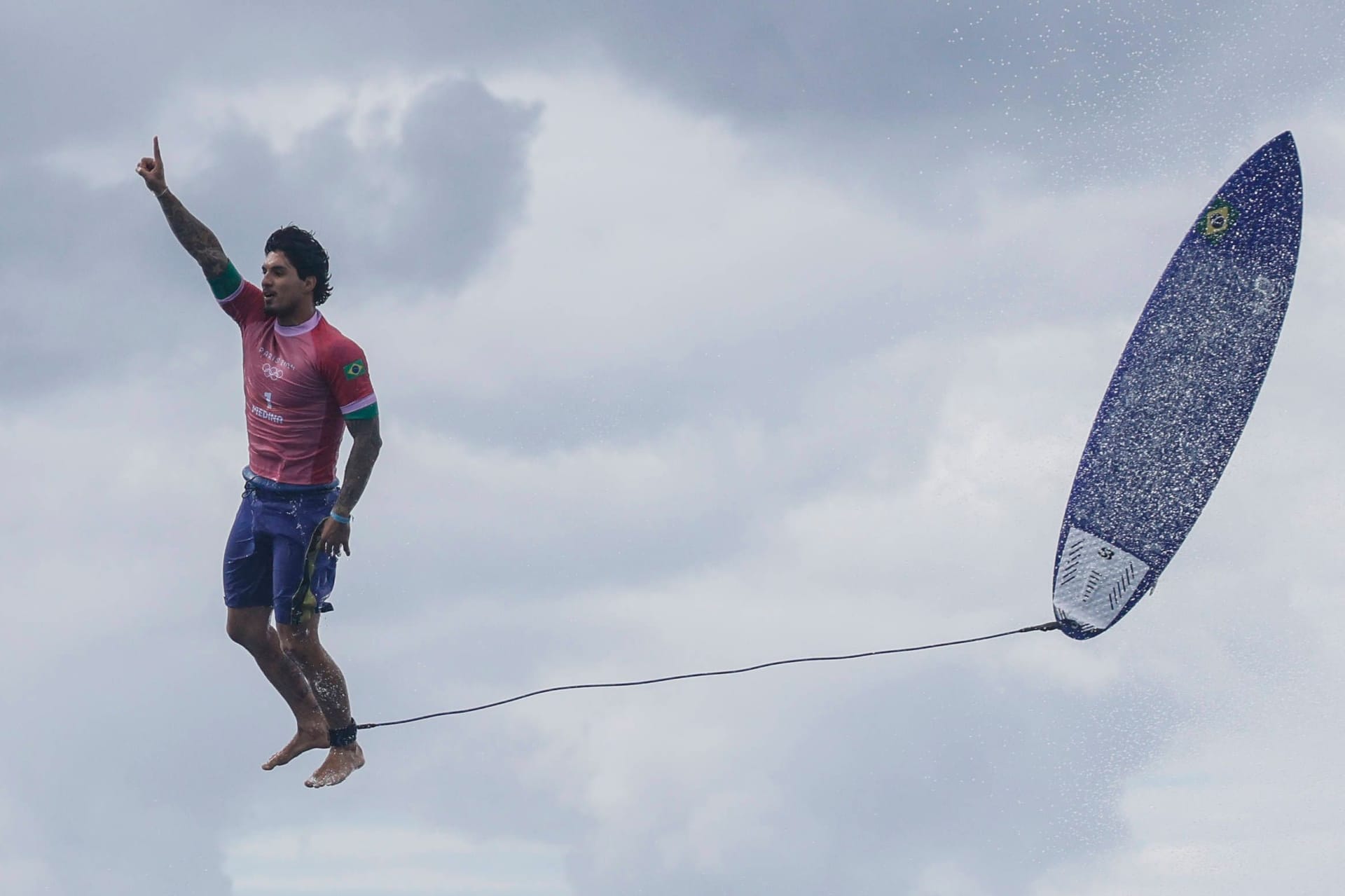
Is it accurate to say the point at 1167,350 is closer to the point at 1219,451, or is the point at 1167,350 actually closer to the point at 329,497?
the point at 1219,451

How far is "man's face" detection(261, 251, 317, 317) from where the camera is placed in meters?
10.4

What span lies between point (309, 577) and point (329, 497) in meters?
0.64

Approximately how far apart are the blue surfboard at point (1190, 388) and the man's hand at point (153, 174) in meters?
7.92

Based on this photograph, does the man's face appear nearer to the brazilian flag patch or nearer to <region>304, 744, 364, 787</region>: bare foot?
<region>304, 744, 364, 787</region>: bare foot

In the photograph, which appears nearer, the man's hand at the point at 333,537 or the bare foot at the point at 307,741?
the man's hand at the point at 333,537

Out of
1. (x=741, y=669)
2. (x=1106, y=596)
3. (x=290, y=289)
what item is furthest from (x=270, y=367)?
(x=1106, y=596)

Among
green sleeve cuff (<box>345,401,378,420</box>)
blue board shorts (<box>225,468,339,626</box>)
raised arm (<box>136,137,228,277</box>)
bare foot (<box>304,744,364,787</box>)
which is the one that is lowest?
bare foot (<box>304,744,364,787</box>)

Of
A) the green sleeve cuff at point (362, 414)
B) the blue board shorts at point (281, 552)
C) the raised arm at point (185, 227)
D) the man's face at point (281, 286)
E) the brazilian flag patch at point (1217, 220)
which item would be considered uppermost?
the raised arm at point (185, 227)

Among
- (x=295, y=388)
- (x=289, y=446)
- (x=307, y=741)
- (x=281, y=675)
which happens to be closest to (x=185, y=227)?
(x=295, y=388)

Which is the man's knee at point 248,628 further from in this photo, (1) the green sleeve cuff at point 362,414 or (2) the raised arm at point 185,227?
(2) the raised arm at point 185,227

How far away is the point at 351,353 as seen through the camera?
1033cm

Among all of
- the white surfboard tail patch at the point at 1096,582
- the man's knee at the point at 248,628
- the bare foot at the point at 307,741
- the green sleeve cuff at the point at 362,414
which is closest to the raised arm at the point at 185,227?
the green sleeve cuff at the point at 362,414

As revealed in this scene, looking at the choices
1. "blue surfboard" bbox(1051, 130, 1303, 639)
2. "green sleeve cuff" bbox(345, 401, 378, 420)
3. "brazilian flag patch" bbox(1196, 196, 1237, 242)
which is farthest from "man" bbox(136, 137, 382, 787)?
"brazilian flag patch" bbox(1196, 196, 1237, 242)

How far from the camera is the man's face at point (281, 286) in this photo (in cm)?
1040
